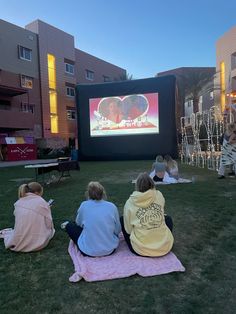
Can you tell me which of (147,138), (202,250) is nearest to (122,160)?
(147,138)

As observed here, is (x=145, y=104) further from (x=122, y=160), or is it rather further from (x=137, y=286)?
(x=137, y=286)

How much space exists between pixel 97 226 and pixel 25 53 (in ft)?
97.8

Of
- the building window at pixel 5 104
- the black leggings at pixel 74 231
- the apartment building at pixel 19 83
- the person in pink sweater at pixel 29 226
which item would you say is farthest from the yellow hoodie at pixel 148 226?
the building window at pixel 5 104

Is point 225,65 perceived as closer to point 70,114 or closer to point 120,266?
point 70,114

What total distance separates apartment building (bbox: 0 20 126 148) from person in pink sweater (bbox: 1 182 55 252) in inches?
919

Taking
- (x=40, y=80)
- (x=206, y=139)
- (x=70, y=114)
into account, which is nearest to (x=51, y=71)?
(x=40, y=80)

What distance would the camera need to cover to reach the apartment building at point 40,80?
1112 inches

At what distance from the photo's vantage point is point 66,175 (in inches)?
476

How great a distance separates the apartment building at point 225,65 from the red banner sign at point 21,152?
1845cm

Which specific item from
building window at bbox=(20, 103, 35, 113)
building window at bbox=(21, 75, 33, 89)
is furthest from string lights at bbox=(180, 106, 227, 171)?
building window at bbox=(21, 75, 33, 89)

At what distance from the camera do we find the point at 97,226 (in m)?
3.84

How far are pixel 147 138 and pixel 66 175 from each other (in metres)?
9.99

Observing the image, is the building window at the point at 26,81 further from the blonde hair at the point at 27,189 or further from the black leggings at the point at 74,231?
the black leggings at the point at 74,231

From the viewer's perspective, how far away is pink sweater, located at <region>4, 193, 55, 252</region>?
4.13 meters
